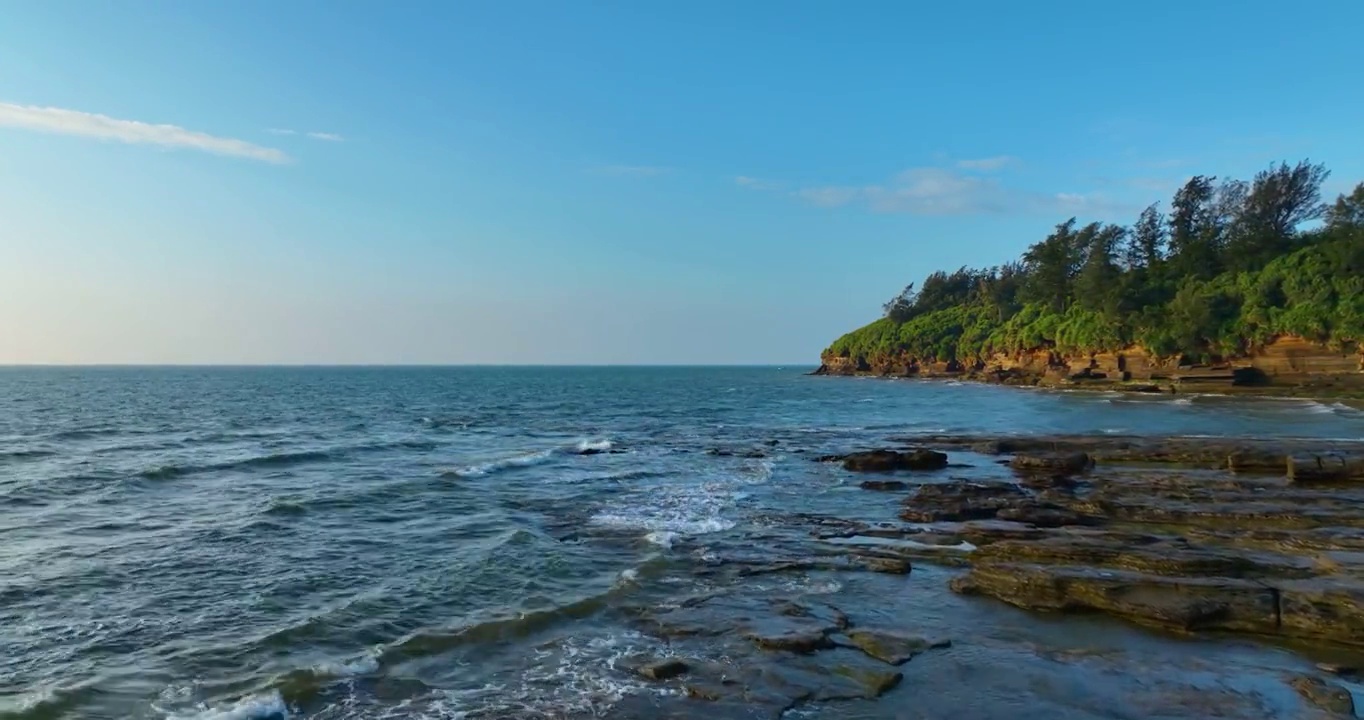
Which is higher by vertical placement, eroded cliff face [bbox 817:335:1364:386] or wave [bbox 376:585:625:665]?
eroded cliff face [bbox 817:335:1364:386]

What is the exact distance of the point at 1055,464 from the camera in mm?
33656

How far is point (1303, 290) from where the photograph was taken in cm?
7800

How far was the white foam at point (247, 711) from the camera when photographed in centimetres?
1171

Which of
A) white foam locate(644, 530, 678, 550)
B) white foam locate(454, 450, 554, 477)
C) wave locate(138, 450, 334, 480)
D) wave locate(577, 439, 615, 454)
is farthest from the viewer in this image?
wave locate(577, 439, 615, 454)

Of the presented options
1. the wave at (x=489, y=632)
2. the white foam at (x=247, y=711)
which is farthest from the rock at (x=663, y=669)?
the white foam at (x=247, y=711)

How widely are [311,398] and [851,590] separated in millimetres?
103318

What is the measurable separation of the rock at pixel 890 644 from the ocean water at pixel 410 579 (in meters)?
0.55

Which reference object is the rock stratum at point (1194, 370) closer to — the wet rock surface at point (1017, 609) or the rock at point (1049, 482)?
the rock at point (1049, 482)

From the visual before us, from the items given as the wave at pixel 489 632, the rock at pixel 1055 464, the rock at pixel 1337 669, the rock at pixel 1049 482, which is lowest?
the wave at pixel 489 632

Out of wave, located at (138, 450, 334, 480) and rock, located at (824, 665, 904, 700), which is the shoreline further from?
wave, located at (138, 450, 334, 480)

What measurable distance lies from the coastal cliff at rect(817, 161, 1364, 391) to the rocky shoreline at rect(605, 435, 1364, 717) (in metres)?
53.4

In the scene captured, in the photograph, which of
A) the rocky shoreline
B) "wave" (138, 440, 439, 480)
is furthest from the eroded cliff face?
"wave" (138, 440, 439, 480)

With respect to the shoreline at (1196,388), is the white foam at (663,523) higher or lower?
lower

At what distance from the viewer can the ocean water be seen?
12516 millimetres
